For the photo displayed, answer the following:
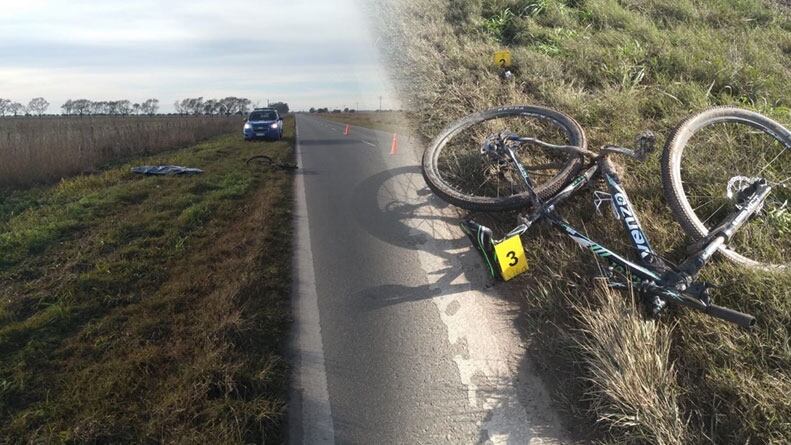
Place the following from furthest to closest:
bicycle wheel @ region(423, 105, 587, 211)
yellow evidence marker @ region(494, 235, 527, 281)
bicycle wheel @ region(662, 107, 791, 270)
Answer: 1. bicycle wheel @ region(423, 105, 587, 211)
2. yellow evidence marker @ region(494, 235, 527, 281)
3. bicycle wheel @ region(662, 107, 791, 270)

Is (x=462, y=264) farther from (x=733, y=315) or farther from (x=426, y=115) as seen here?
(x=426, y=115)

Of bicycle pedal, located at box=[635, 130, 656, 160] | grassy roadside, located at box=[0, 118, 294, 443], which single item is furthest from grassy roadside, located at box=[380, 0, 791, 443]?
grassy roadside, located at box=[0, 118, 294, 443]

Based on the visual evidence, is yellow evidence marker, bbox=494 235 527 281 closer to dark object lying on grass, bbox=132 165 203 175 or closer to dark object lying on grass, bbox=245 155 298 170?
dark object lying on grass, bbox=245 155 298 170

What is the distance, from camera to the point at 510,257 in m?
3.45

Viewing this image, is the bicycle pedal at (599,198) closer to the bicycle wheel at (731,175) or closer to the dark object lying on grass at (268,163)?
the bicycle wheel at (731,175)

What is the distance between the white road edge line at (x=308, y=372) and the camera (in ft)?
8.50

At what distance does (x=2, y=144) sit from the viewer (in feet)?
37.3

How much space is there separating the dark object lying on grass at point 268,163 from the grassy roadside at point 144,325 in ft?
13.6

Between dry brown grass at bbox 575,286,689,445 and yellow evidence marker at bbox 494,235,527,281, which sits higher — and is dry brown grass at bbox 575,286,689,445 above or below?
below

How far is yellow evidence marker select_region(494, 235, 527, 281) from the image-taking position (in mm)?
3408

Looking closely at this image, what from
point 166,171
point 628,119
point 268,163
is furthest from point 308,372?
point 268,163

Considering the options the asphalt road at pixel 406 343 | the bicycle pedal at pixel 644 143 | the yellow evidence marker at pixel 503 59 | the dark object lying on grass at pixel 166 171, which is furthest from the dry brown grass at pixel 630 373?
the dark object lying on grass at pixel 166 171

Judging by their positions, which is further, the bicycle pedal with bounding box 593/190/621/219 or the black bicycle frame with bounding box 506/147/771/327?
the bicycle pedal with bounding box 593/190/621/219

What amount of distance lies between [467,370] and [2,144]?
1316 centimetres
